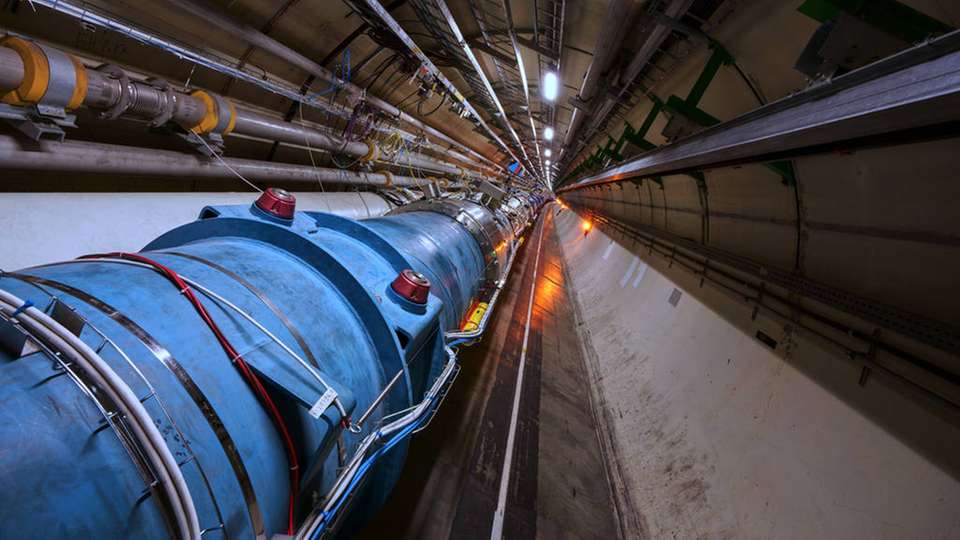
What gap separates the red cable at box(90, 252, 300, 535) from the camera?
1280 mm

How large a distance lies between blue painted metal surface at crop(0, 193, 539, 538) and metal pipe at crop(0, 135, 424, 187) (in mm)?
1729

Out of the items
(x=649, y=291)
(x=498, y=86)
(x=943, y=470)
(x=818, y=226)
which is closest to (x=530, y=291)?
(x=649, y=291)

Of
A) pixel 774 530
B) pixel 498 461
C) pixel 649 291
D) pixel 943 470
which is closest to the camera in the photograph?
pixel 943 470

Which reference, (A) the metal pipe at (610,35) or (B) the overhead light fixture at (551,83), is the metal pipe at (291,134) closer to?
(B) the overhead light fixture at (551,83)

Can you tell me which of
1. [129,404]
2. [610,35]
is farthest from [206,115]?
[610,35]

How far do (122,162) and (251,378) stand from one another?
10.5 ft

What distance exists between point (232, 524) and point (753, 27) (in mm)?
4882

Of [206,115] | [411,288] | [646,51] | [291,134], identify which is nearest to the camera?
[411,288]

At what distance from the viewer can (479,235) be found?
4387 mm

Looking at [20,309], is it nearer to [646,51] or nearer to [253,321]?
[253,321]

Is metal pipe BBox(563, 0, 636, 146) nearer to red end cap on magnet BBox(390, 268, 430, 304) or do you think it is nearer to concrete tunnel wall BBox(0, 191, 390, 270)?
red end cap on magnet BBox(390, 268, 430, 304)

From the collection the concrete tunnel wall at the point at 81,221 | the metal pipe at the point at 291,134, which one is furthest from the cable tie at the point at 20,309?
the metal pipe at the point at 291,134

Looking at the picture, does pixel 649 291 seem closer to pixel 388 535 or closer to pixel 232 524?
pixel 388 535

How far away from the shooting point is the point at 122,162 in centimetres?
321
